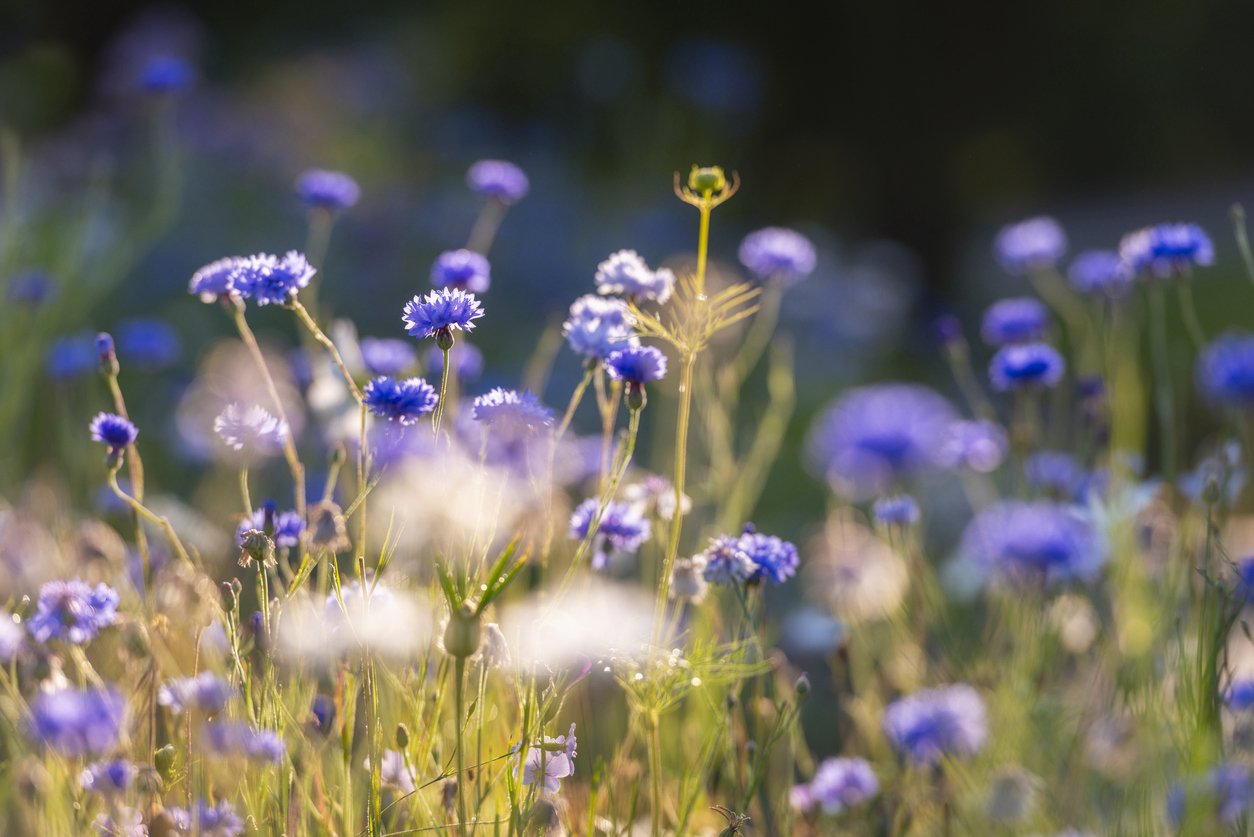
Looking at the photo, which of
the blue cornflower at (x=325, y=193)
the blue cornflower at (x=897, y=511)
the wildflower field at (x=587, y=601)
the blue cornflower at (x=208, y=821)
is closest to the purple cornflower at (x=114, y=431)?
the wildflower field at (x=587, y=601)

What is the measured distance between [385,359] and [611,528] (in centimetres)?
43

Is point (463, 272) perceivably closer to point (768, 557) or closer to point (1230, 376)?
point (768, 557)

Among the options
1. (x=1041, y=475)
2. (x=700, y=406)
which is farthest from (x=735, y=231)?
(x=1041, y=475)

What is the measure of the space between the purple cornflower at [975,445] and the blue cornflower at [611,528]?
0.67 m

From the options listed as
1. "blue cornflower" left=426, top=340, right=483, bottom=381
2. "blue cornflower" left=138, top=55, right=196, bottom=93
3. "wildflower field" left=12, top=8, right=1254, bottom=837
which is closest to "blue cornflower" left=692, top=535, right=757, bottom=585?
"wildflower field" left=12, top=8, right=1254, bottom=837

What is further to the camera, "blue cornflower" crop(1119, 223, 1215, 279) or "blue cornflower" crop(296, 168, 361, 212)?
"blue cornflower" crop(296, 168, 361, 212)

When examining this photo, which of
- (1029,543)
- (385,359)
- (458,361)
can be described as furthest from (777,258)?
(1029,543)

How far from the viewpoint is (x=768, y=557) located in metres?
1.31

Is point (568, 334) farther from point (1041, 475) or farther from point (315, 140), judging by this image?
point (315, 140)

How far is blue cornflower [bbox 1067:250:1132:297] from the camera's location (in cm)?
200

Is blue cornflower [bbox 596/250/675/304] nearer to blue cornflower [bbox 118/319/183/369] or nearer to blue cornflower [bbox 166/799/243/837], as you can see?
blue cornflower [bbox 166/799/243/837]

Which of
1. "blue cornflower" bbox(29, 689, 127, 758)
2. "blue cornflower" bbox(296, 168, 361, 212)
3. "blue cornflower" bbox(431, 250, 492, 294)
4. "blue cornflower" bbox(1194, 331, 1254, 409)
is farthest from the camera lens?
"blue cornflower" bbox(296, 168, 361, 212)

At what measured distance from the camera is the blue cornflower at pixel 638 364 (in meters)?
1.19

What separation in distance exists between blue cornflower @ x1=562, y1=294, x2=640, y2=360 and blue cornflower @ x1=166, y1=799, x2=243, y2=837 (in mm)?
562
